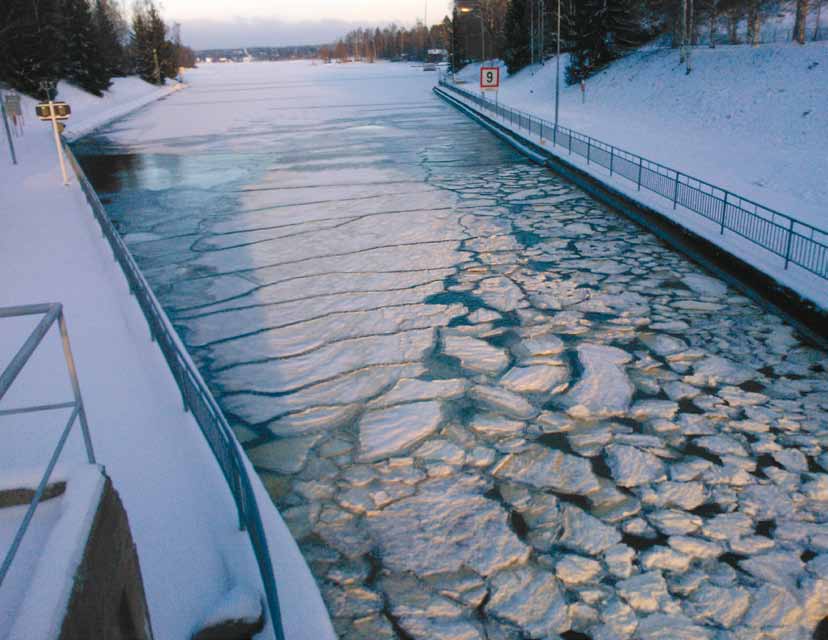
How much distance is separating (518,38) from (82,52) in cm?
3152

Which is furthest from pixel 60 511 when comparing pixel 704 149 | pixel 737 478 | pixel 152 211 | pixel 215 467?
pixel 704 149

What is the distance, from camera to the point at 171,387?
23.4 feet

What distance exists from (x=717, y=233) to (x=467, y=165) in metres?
10.4

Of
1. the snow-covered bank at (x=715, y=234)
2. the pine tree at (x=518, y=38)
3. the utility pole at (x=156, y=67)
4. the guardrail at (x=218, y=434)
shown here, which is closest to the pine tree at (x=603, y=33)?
the pine tree at (x=518, y=38)

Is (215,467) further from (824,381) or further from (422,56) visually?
(422,56)

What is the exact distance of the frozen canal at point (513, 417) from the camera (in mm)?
4961

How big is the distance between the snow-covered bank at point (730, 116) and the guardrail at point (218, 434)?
10.9m

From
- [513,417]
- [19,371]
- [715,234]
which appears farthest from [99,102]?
[19,371]

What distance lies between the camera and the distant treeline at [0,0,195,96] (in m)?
41.0

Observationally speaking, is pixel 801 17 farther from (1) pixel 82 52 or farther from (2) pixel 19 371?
(1) pixel 82 52

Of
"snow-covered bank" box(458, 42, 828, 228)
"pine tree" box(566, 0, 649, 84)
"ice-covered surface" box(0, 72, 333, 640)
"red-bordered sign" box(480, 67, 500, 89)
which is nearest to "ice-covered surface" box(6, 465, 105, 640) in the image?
"ice-covered surface" box(0, 72, 333, 640)

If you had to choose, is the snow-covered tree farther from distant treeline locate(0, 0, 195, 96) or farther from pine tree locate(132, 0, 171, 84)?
pine tree locate(132, 0, 171, 84)

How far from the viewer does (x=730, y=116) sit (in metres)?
24.0

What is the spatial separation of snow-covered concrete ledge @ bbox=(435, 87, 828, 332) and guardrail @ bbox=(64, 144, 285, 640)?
7.22 metres
